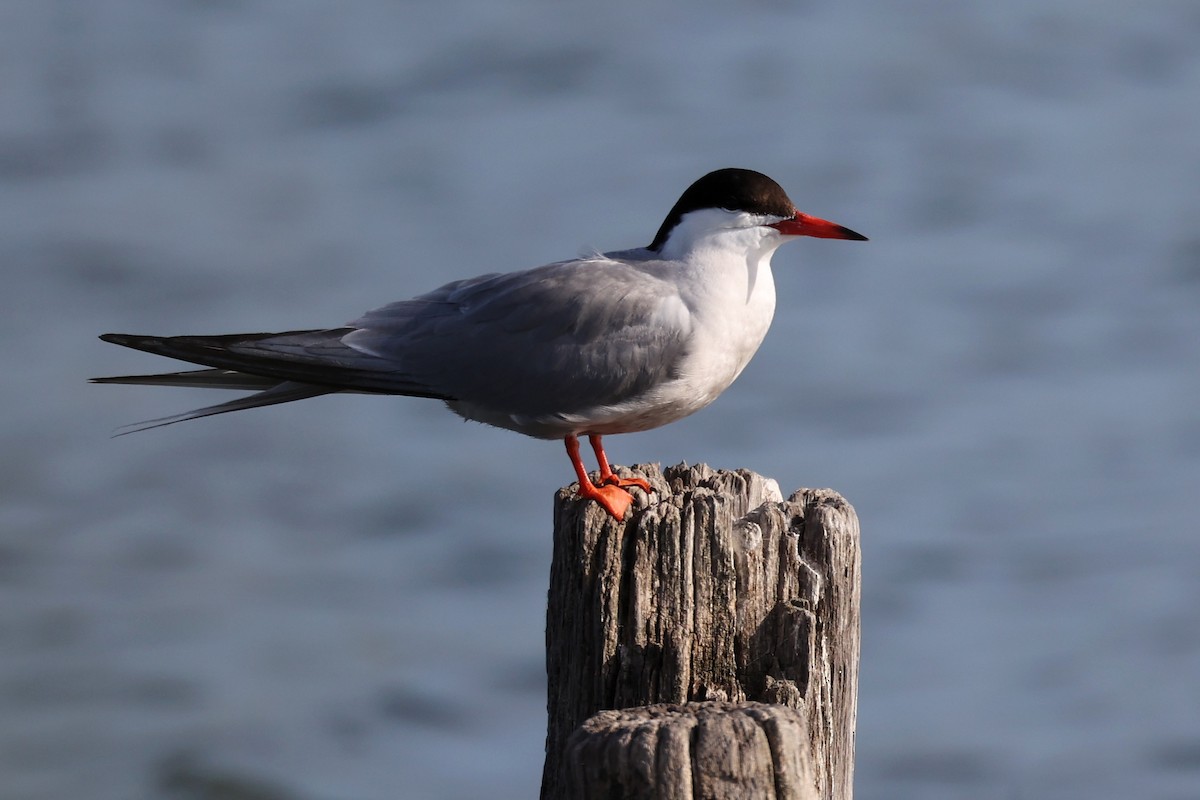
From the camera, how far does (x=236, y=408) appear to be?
492 centimetres

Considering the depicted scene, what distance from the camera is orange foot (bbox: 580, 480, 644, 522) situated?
386 cm

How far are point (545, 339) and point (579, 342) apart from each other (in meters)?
0.13

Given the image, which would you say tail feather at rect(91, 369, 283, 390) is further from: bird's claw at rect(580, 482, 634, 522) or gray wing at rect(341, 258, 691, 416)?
bird's claw at rect(580, 482, 634, 522)

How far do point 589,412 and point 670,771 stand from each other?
207 centimetres

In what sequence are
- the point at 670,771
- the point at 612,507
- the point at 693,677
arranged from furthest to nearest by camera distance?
the point at 612,507 → the point at 693,677 → the point at 670,771

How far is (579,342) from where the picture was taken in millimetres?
4770

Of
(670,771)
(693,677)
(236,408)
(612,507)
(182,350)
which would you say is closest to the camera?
(670,771)

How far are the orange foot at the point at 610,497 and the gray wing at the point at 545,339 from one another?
64 centimetres

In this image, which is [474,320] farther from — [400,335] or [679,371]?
[679,371]

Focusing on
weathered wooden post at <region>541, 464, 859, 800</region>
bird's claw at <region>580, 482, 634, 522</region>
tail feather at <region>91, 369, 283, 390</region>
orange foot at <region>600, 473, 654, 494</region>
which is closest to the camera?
weathered wooden post at <region>541, 464, 859, 800</region>

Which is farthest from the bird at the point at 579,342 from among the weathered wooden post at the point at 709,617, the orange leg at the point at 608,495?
the weathered wooden post at the point at 709,617

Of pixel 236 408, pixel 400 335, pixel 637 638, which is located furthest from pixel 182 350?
pixel 637 638

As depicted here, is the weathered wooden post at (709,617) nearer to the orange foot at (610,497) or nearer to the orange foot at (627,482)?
the orange foot at (610,497)

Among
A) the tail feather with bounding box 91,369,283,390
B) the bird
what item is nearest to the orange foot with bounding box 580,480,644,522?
the bird
